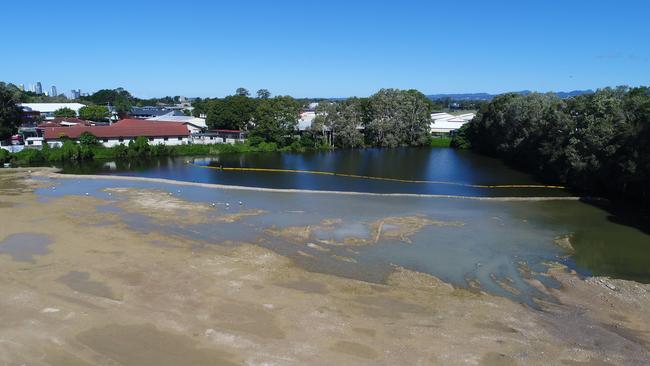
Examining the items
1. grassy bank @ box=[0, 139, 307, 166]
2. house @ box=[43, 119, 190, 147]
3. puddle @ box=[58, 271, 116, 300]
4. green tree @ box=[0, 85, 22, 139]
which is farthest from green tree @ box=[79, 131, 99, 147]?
puddle @ box=[58, 271, 116, 300]

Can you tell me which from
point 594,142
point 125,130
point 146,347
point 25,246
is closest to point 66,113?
point 125,130

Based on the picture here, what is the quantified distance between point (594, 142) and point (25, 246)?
28803 millimetres

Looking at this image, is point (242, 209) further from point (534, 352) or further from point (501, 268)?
point (534, 352)

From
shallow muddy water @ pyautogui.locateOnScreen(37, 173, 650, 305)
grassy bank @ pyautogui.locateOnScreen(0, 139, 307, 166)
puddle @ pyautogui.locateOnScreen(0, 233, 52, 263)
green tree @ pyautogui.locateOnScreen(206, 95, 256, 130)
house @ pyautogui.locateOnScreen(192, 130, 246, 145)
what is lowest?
shallow muddy water @ pyautogui.locateOnScreen(37, 173, 650, 305)

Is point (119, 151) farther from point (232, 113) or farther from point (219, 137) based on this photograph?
point (232, 113)

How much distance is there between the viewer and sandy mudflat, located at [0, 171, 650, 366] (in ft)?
32.3

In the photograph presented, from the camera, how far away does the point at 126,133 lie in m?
48.0

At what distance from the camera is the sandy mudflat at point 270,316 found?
9852mm

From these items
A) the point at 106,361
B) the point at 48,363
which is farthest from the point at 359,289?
the point at 48,363

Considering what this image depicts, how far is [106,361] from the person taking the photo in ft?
31.3

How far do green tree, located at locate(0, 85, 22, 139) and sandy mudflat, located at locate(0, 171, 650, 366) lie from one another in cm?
3668

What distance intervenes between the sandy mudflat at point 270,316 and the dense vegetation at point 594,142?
13.0 metres

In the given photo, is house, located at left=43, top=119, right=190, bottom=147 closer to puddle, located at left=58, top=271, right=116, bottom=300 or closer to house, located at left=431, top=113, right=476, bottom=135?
house, located at left=431, top=113, right=476, bottom=135

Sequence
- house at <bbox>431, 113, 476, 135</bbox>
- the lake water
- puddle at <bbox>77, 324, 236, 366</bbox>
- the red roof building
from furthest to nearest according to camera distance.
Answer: house at <bbox>431, 113, 476, 135</bbox>, the red roof building, the lake water, puddle at <bbox>77, 324, 236, 366</bbox>
